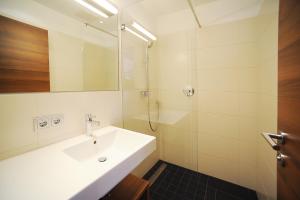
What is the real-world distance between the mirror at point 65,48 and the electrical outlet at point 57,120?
19 centimetres

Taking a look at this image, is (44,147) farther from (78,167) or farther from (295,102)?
(295,102)

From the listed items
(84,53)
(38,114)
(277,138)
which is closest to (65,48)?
(84,53)

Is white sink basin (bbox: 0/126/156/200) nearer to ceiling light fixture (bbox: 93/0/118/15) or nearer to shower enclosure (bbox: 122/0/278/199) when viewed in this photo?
shower enclosure (bbox: 122/0/278/199)

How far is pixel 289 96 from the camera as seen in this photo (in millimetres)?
547

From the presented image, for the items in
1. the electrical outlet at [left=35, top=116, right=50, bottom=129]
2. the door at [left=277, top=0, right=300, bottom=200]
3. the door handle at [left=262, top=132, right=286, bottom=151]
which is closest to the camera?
the door at [left=277, top=0, right=300, bottom=200]

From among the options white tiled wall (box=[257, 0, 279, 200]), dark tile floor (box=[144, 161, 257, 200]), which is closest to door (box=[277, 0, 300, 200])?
white tiled wall (box=[257, 0, 279, 200])

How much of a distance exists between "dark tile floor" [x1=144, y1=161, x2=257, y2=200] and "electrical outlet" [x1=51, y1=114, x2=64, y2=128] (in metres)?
1.28

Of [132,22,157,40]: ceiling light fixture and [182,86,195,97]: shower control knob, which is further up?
[132,22,157,40]: ceiling light fixture

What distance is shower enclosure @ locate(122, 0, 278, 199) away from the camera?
4.75 ft

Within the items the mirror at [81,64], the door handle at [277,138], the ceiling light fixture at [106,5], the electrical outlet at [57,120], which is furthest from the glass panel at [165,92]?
the door handle at [277,138]

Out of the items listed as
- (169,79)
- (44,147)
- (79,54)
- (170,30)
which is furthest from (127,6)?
(44,147)

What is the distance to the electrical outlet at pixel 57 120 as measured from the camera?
91 centimetres

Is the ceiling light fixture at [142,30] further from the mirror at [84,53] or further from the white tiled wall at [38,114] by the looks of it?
the white tiled wall at [38,114]

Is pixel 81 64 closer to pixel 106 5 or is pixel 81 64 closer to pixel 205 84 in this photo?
pixel 106 5
